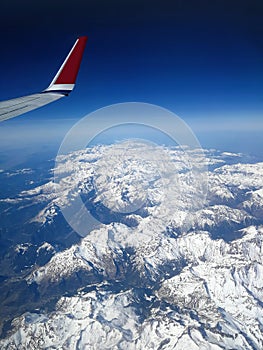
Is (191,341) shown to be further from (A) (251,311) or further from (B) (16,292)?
(B) (16,292)

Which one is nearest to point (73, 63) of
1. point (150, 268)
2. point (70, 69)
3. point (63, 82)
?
point (70, 69)

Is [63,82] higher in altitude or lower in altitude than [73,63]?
lower

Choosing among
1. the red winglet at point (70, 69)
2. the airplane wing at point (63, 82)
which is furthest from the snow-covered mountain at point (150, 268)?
the red winglet at point (70, 69)

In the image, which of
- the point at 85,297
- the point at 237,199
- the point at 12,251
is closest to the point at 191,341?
the point at 85,297

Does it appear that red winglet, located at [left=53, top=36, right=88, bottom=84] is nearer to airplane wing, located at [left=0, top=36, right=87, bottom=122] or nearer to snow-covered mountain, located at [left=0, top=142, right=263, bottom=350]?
airplane wing, located at [left=0, top=36, right=87, bottom=122]

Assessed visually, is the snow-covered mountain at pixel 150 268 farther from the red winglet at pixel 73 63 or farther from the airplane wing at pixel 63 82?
the red winglet at pixel 73 63

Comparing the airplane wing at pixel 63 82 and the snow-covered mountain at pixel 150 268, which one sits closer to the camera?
the airplane wing at pixel 63 82

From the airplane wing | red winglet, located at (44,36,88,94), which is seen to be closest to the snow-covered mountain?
the airplane wing

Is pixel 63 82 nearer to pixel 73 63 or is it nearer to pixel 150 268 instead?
pixel 73 63

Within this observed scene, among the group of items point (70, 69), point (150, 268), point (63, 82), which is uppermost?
point (70, 69)
